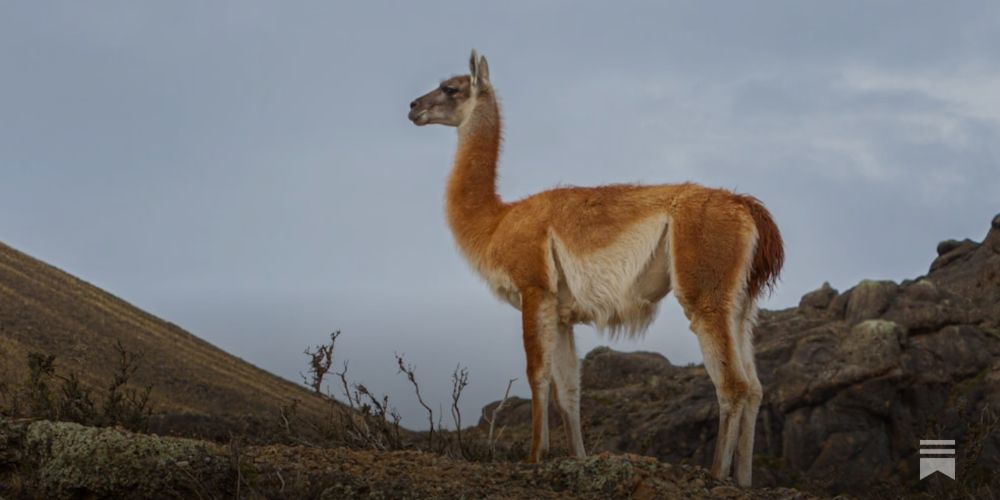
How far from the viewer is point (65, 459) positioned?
29.8ft

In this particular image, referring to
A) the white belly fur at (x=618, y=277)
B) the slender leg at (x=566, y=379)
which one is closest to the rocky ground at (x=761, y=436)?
the slender leg at (x=566, y=379)

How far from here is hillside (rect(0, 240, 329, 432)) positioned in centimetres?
4016

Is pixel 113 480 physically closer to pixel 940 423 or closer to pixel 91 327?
pixel 940 423

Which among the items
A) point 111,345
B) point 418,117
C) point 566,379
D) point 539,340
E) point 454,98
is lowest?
point 566,379

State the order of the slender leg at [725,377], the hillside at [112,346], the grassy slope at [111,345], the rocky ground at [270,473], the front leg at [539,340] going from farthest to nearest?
the grassy slope at [111,345] < the hillside at [112,346] < the front leg at [539,340] < the slender leg at [725,377] < the rocky ground at [270,473]

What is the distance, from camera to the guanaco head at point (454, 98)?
47.1ft

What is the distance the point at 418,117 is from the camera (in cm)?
1462

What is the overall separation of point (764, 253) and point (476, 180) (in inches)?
155

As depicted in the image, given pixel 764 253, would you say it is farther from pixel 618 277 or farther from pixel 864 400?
pixel 864 400

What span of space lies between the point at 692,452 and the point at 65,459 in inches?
457

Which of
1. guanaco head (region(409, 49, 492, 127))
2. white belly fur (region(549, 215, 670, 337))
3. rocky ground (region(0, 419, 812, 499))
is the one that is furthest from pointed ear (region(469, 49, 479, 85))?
rocky ground (region(0, 419, 812, 499))

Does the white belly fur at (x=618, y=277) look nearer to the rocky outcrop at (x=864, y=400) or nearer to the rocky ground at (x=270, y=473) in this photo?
the rocky ground at (x=270, y=473)

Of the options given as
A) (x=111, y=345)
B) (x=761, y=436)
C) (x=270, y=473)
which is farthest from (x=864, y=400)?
(x=111, y=345)

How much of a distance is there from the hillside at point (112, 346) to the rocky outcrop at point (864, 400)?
2114 cm
